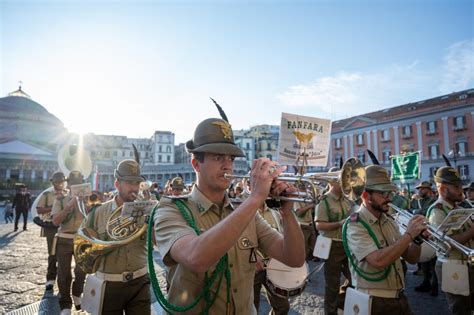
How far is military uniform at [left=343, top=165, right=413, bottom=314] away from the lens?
11.3 feet

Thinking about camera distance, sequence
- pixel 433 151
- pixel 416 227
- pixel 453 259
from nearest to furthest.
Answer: pixel 416 227
pixel 453 259
pixel 433 151

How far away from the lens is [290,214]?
235 cm

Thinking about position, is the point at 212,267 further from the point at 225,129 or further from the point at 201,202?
the point at 225,129

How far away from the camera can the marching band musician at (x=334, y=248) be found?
5348 millimetres

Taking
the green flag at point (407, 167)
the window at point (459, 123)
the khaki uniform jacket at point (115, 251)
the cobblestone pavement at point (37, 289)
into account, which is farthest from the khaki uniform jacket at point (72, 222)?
the window at point (459, 123)

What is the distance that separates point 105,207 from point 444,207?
4.85 m

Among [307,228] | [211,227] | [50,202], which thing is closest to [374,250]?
[211,227]

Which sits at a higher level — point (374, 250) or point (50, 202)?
point (50, 202)

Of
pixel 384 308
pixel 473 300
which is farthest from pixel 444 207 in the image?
pixel 384 308

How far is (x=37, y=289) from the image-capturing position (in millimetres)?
6785

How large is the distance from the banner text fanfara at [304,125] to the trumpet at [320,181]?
13.6 ft

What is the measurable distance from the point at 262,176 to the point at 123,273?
277 cm

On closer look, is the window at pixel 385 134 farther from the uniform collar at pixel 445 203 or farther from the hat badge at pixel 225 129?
the hat badge at pixel 225 129

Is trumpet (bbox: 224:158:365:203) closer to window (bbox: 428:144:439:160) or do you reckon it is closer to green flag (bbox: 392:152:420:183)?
green flag (bbox: 392:152:420:183)
